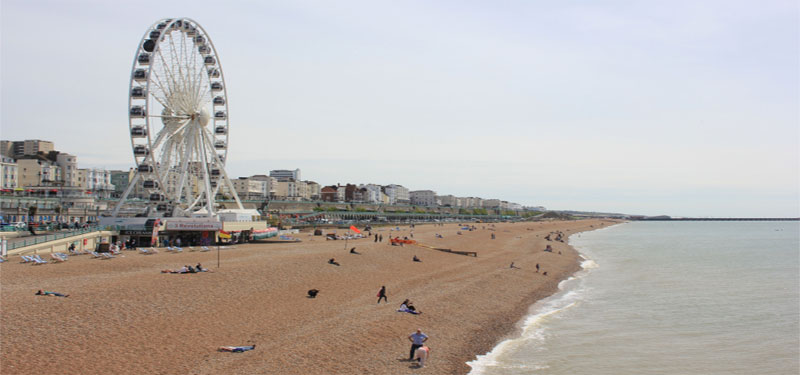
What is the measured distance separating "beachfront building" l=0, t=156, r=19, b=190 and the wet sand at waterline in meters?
A: 73.8

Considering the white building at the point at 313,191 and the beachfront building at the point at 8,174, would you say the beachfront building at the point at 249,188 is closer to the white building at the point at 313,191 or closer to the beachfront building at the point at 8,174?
the white building at the point at 313,191

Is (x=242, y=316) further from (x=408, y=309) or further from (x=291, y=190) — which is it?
(x=291, y=190)

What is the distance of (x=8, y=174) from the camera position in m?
88.2

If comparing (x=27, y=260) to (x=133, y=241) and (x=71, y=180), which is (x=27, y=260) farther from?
(x=71, y=180)

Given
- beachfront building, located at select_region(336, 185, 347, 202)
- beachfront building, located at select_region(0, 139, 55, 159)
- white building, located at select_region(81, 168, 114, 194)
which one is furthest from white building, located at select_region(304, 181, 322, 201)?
beachfront building, located at select_region(0, 139, 55, 159)

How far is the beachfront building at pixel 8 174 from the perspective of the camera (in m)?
84.9

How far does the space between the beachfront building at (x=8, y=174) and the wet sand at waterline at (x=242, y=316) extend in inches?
2907

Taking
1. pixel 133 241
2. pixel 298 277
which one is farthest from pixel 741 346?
pixel 133 241

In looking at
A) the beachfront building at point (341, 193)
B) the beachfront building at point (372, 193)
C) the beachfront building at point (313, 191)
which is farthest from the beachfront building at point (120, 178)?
the beachfront building at point (372, 193)

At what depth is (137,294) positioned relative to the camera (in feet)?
58.0

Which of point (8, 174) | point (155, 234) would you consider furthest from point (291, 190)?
point (155, 234)

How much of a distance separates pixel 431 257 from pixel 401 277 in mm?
9800

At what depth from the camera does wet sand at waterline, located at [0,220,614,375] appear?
12289 mm

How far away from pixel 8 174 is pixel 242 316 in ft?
302
